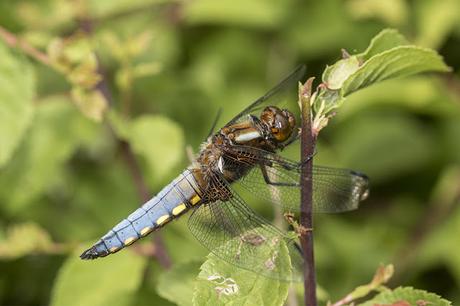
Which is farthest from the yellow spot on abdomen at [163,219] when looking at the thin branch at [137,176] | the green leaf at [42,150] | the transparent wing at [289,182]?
the green leaf at [42,150]

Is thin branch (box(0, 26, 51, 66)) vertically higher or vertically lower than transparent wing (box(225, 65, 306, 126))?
higher

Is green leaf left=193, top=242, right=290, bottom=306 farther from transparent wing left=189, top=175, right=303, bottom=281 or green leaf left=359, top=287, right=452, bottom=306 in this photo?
green leaf left=359, top=287, right=452, bottom=306

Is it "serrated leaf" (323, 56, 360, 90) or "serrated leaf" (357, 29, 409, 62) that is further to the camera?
"serrated leaf" (357, 29, 409, 62)

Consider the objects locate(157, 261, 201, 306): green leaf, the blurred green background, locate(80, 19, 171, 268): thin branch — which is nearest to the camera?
locate(157, 261, 201, 306): green leaf

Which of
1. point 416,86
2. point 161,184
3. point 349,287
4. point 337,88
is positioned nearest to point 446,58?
point 416,86

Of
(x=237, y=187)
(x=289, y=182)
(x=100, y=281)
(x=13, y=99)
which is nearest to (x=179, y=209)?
(x=237, y=187)

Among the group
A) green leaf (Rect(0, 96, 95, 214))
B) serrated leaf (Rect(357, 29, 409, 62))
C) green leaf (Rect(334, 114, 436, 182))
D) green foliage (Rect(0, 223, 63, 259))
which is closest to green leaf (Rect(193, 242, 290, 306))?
serrated leaf (Rect(357, 29, 409, 62))

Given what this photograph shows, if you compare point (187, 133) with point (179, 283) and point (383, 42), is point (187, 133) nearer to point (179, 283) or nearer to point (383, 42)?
point (179, 283)
